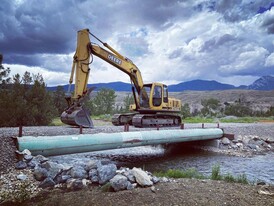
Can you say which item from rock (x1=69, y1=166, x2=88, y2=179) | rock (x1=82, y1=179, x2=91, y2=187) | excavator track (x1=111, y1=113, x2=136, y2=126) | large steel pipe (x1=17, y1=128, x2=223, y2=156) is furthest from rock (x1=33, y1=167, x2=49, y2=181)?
excavator track (x1=111, y1=113, x2=136, y2=126)

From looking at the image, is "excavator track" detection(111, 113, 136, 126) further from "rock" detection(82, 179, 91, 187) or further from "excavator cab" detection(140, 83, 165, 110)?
"rock" detection(82, 179, 91, 187)

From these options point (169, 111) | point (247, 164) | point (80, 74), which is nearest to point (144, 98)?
point (169, 111)

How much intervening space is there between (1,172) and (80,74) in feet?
25.1

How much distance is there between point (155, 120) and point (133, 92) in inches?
99.9

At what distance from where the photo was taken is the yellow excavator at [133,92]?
13.5 metres

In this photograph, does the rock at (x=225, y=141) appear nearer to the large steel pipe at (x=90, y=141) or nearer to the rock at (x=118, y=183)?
the large steel pipe at (x=90, y=141)

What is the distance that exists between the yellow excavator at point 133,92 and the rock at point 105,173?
6410 millimetres

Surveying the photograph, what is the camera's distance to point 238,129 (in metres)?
20.8

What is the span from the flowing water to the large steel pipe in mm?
1175

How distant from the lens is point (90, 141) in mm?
9984

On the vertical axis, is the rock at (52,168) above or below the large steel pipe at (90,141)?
below

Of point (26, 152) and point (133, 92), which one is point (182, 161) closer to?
point (133, 92)

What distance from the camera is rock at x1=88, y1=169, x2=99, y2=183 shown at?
6836 mm

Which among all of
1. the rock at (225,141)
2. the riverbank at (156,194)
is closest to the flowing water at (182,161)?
the rock at (225,141)
